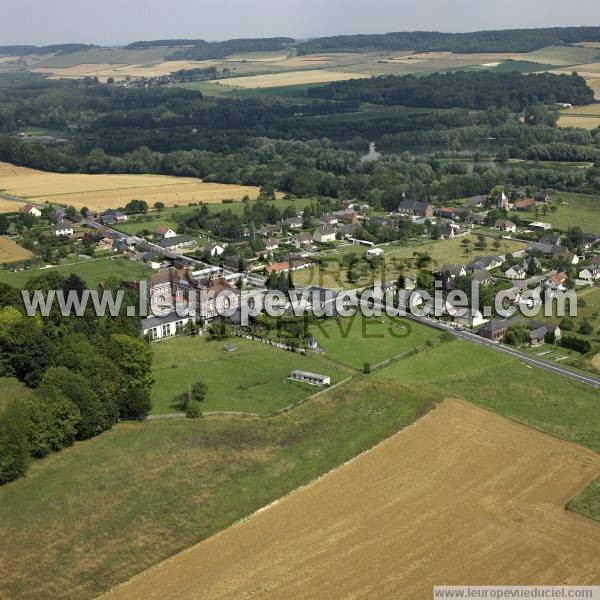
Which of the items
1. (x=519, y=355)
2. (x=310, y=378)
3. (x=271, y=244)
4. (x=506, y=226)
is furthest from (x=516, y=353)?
(x=506, y=226)

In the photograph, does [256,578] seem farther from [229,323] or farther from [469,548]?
[229,323]

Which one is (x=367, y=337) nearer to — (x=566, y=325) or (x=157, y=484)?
(x=566, y=325)

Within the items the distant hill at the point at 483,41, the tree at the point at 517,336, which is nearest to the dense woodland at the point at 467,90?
the distant hill at the point at 483,41

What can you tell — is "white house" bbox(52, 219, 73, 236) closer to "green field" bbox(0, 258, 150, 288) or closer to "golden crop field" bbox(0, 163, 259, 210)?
"green field" bbox(0, 258, 150, 288)

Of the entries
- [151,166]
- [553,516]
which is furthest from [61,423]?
[151,166]

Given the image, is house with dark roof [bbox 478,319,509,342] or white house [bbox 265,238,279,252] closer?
house with dark roof [bbox 478,319,509,342]

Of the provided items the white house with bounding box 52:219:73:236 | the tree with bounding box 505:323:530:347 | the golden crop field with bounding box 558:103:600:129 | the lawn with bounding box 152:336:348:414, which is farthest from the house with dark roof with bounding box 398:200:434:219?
the golden crop field with bounding box 558:103:600:129
